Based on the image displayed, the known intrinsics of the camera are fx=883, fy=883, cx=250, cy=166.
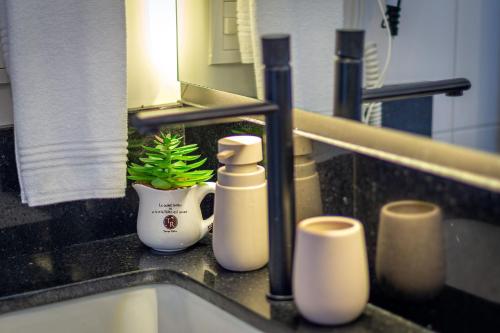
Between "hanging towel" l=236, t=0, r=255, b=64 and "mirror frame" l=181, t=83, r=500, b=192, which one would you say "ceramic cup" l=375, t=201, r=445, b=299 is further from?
"hanging towel" l=236, t=0, r=255, b=64

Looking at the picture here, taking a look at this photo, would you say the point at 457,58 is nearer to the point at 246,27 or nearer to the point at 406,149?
the point at 406,149

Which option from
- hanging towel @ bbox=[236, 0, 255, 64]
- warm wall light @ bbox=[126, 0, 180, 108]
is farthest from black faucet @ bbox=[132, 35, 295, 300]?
warm wall light @ bbox=[126, 0, 180, 108]

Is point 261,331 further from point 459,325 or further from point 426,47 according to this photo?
point 426,47

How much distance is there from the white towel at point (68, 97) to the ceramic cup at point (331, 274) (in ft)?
1.34

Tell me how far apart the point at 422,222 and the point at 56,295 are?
1.77 feet

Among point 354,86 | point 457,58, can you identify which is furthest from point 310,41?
point 457,58

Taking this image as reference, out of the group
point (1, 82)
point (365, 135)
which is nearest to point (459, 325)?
point (365, 135)

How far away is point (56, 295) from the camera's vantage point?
1227 mm

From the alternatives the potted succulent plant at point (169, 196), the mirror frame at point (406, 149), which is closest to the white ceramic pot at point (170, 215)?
the potted succulent plant at point (169, 196)

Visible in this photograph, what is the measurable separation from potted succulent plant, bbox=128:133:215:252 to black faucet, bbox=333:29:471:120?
0.32m

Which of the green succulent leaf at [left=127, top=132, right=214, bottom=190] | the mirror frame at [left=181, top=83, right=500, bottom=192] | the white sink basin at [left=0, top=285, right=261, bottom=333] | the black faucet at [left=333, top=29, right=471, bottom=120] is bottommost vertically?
the white sink basin at [left=0, top=285, right=261, bottom=333]

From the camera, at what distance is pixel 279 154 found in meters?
1.05

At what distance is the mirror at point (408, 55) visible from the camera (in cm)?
93

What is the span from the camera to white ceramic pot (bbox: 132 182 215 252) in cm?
130
